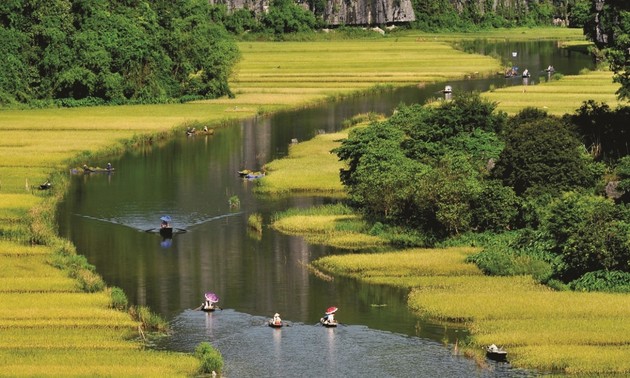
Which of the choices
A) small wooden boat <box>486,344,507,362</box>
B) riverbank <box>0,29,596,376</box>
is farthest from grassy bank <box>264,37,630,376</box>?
riverbank <box>0,29,596,376</box>

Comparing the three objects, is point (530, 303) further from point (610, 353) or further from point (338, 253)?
point (338, 253)

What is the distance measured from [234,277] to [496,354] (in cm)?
1133

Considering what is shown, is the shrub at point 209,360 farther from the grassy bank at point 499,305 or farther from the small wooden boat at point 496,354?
the small wooden boat at point 496,354

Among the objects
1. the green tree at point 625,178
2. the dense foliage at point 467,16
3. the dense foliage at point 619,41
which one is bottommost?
the dense foliage at point 467,16

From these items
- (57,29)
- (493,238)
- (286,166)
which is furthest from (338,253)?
(57,29)

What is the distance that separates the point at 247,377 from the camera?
32312 mm

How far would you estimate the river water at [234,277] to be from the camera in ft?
112

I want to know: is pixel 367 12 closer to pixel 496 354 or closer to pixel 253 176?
pixel 253 176

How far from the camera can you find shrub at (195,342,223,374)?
32594 millimetres

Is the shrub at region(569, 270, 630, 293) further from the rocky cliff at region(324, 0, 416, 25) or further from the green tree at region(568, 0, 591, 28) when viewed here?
the rocky cliff at region(324, 0, 416, 25)

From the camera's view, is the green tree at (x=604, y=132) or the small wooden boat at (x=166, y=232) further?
the green tree at (x=604, y=132)

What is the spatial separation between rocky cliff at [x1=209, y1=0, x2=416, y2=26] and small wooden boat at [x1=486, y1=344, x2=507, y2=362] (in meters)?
149

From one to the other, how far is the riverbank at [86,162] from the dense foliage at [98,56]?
2728 mm

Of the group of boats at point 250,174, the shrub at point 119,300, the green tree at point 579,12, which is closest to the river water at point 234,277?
the group of boats at point 250,174
